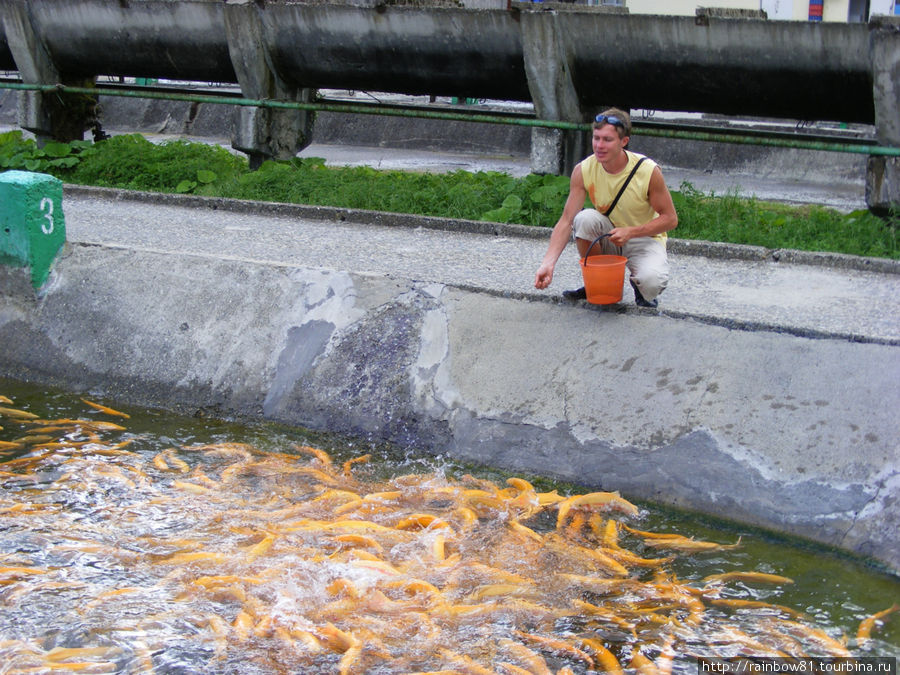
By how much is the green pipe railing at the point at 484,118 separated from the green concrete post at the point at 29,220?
3463 millimetres

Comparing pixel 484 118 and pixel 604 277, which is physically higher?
pixel 484 118

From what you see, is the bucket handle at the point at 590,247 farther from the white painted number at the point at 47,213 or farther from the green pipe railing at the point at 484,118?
the white painted number at the point at 47,213

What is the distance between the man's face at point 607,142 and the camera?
578 cm

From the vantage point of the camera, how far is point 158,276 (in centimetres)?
732

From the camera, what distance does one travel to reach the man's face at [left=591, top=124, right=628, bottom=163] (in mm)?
5777

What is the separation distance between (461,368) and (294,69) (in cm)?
589

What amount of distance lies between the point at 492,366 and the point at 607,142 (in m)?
1.46

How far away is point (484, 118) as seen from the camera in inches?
392

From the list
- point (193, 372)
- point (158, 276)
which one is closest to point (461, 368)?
point (193, 372)

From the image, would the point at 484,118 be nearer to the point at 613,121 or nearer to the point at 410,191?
the point at 410,191

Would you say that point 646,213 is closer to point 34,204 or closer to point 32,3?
point 34,204

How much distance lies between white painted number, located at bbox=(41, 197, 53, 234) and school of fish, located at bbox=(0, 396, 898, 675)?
2189 mm

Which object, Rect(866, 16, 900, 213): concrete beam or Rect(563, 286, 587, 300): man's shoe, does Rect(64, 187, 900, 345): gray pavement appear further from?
Rect(866, 16, 900, 213): concrete beam

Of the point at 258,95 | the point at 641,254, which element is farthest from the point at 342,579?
the point at 258,95
